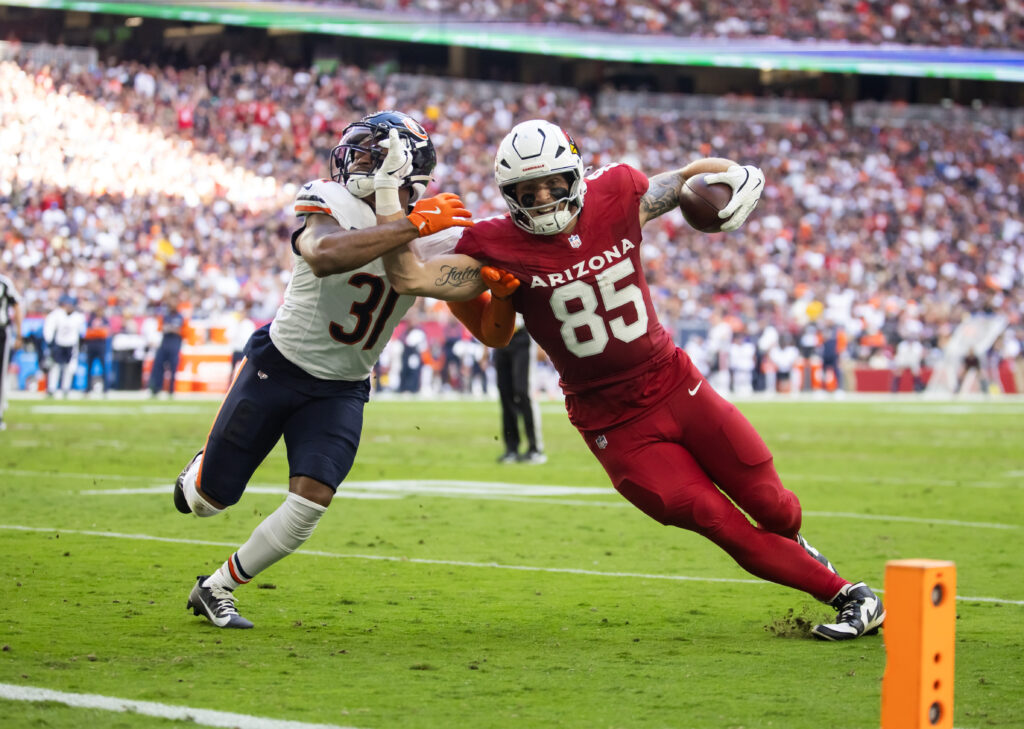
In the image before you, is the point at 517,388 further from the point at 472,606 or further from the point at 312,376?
the point at 312,376

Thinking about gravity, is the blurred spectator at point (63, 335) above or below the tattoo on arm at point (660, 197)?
below

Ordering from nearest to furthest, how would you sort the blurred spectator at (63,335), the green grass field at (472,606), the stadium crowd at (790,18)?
the green grass field at (472,606)
the blurred spectator at (63,335)
the stadium crowd at (790,18)

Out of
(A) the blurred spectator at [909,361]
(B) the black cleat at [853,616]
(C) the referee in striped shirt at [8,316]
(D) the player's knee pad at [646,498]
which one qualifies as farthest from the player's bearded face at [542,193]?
(A) the blurred spectator at [909,361]

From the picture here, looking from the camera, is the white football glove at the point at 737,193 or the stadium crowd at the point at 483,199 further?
the stadium crowd at the point at 483,199

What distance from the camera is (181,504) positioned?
17.0 ft

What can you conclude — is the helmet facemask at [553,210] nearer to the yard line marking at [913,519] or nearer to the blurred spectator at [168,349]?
the yard line marking at [913,519]

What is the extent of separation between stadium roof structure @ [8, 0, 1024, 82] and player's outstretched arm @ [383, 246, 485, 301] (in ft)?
84.0

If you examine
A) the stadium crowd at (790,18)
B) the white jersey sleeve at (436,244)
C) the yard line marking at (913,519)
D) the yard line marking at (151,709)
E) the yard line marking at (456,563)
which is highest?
the stadium crowd at (790,18)

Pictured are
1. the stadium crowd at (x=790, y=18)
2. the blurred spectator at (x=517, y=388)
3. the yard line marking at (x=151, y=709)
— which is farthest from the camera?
the stadium crowd at (x=790, y=18)

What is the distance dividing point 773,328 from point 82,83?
14837 millimetres

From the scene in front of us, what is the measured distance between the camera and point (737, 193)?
15.5 feet

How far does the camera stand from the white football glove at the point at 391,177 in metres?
4.54

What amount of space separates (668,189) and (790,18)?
104ft

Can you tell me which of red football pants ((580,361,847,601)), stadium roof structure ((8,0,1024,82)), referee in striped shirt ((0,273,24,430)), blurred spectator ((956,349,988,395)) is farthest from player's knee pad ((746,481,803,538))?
stadium roof structure ((8,0,1024,82))
